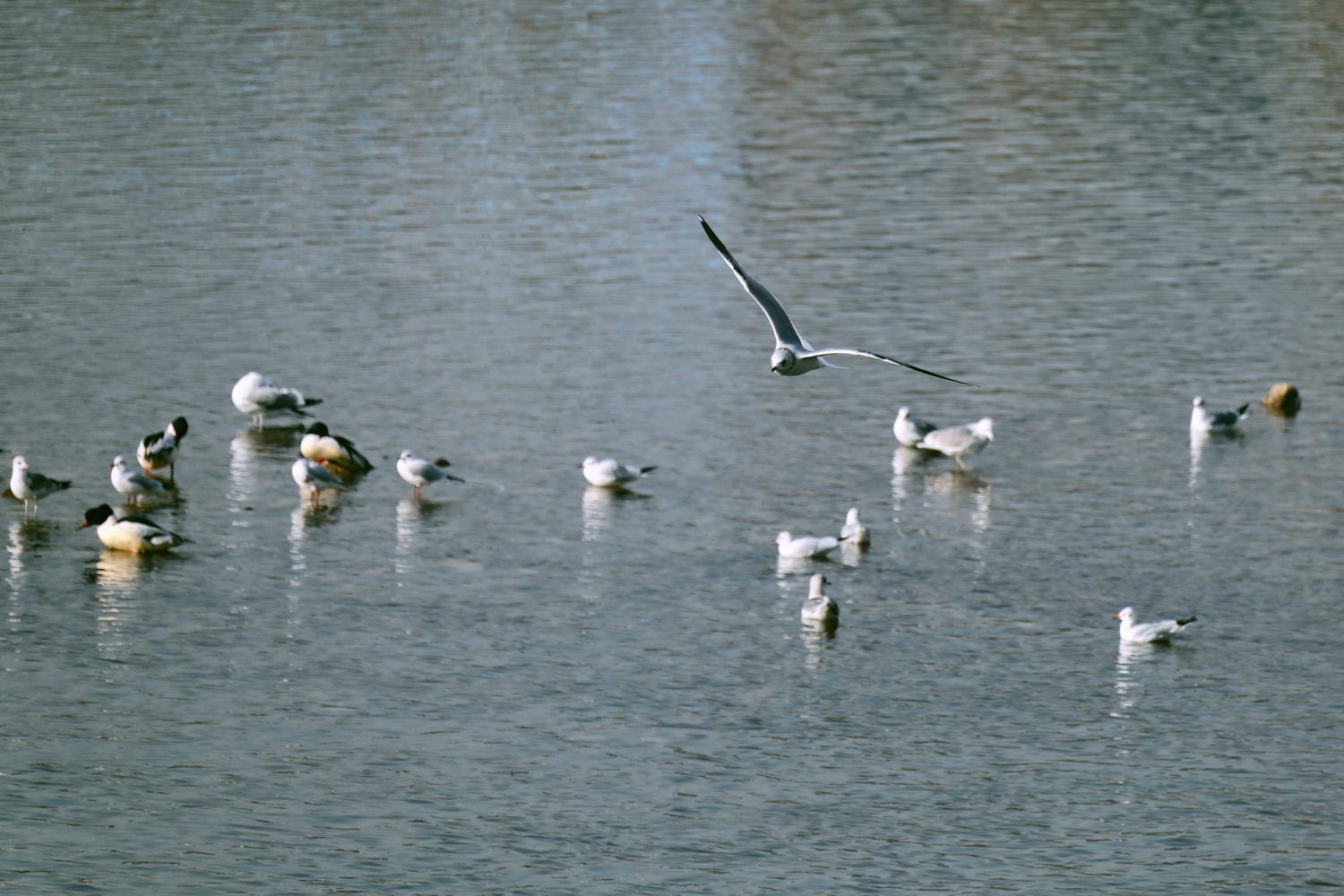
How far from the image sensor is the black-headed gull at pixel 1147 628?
20.1m

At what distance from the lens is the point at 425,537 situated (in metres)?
24.0

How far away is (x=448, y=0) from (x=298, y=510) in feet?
222

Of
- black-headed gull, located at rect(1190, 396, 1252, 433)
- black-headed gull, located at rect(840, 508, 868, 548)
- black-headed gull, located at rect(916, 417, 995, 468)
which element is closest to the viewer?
black-headed gull, located at rect(840, 508, 868, 548)

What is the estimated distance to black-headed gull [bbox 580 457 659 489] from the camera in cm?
2538

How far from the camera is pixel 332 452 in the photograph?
26047 mm

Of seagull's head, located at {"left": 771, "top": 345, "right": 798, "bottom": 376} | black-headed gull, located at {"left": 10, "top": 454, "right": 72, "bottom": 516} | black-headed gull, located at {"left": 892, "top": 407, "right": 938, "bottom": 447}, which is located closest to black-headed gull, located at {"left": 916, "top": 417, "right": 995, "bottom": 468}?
black-headed gull, located at {"left": 892, "top": 407, "right": 938, "bottom": 447}

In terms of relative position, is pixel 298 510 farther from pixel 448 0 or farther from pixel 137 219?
pixel 448 0

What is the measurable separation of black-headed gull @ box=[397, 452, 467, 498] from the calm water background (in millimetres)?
463

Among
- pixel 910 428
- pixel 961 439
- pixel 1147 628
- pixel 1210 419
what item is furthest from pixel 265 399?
pixel 1147 628

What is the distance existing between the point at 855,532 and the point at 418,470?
226 inches

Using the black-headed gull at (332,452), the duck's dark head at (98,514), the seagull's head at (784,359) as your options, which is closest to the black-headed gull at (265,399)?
the black-headed gull at (332,452)

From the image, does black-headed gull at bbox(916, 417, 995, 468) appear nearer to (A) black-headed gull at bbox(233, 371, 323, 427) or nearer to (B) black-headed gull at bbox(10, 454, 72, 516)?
(A) black-headed gull at bbox(233, 371, 323, 427)

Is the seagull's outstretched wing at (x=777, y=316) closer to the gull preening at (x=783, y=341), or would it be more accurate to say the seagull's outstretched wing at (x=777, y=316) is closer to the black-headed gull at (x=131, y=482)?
the gull preening at (x=783, y=341)

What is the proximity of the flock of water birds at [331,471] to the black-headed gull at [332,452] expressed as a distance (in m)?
0.01
